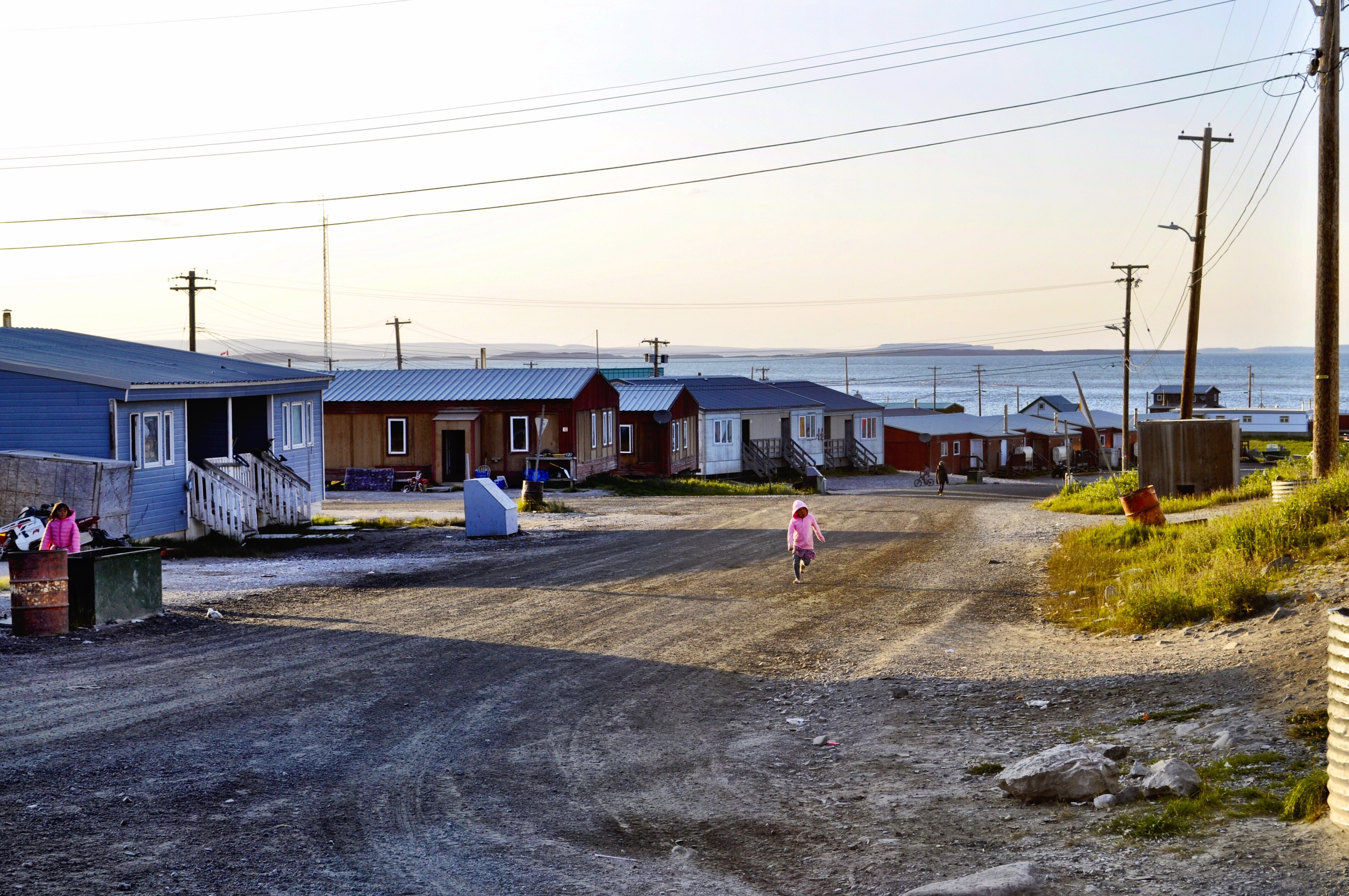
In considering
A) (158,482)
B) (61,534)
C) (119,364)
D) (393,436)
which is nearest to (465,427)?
(393,436)

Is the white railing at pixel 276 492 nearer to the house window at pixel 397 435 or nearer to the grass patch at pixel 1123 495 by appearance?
the house window at pixel 397 435

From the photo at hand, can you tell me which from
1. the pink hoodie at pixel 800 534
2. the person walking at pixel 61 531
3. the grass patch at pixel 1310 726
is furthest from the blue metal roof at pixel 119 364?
the grass patch at pixel 1310 726

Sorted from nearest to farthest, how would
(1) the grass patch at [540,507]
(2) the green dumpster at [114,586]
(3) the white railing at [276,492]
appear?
1. (2) the green dumpster at [114,586]
2. (3) the white railing at [276,492]
3. (1) the grass patch at [540,507]

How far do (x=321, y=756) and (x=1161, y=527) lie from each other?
1498cm

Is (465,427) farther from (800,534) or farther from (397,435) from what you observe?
(800,534)

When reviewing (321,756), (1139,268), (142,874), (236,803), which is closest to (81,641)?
(321,756)

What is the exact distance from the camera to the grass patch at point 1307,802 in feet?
19.4

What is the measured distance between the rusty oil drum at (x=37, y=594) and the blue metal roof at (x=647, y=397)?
36836 millimetres

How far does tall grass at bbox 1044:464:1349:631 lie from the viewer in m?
11.5

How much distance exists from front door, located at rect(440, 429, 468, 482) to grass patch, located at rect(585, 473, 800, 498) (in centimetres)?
491

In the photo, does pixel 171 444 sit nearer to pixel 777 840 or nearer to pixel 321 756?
pixel 321 756

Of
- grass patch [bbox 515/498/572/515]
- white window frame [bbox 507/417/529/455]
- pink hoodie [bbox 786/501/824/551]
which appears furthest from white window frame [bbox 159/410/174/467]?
white window frame [bbox 507/417/529/455]

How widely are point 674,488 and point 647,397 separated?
6957 millimetres

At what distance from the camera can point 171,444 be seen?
77.0ft
